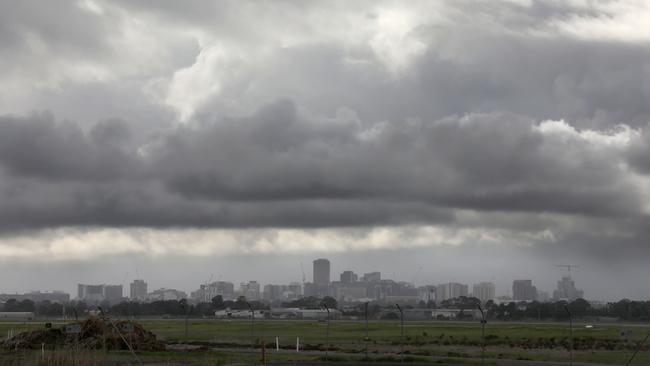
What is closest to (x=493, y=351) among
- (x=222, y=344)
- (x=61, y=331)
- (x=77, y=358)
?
(x=222, y=344)

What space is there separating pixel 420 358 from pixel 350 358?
5.00 meters

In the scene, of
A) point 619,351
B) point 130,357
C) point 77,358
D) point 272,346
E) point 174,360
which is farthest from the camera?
point 272,346

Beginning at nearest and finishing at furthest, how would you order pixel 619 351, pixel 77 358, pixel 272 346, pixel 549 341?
pixel 77 358 < pixel 619 351 < pixel 272 346 < pixel 549 341

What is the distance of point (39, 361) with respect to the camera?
148ft

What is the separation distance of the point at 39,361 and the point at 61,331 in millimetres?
33372

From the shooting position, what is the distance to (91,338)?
236 feet

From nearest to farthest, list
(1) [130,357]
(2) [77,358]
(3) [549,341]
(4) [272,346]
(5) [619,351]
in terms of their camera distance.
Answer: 1. (2) [77,358]
2. (1) [130,357]
3. (5) [619,351]
4. (4) [272,346]
5. (3) [549,341]

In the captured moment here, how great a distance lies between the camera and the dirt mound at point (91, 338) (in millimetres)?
71000

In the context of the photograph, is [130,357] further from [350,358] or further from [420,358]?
[420,358]

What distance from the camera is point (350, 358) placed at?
2532 inches

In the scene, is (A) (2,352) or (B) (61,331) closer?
(A) (2,352)

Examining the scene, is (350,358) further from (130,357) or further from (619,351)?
(619,351)

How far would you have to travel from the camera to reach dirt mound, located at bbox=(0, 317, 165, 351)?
233 ft

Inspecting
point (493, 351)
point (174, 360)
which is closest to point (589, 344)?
point (493, 351)
